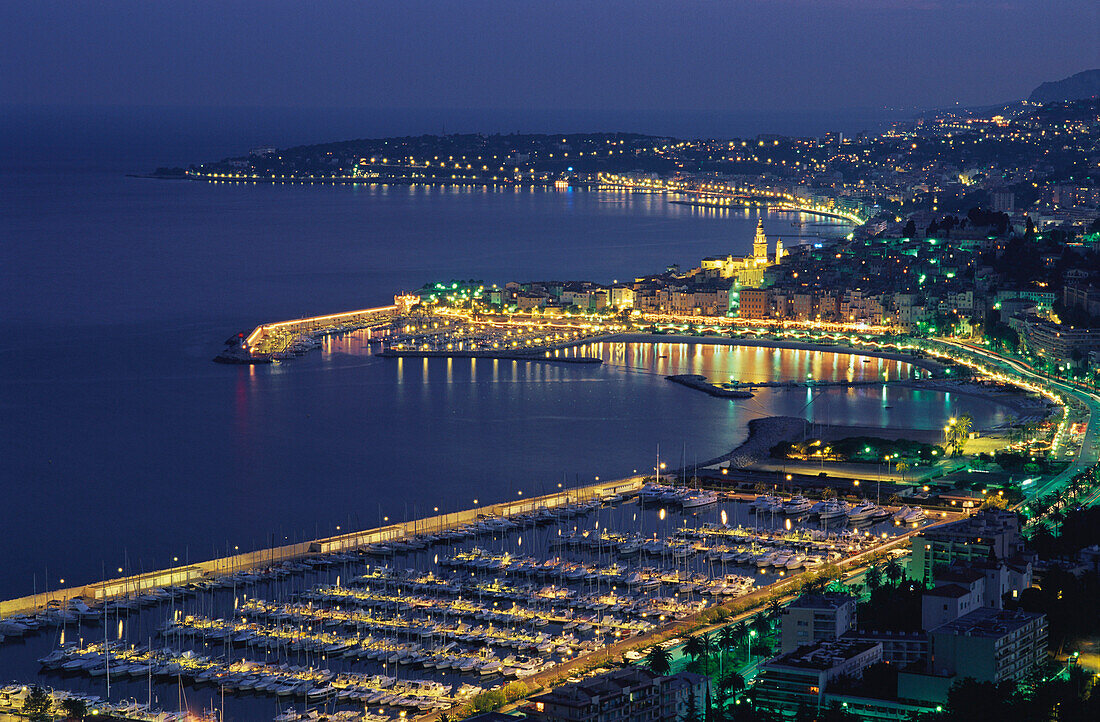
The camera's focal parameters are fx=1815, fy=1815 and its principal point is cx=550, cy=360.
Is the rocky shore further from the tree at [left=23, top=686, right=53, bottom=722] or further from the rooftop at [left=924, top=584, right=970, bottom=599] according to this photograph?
the tree at [left=23, top=686, right=53, bottom=722]

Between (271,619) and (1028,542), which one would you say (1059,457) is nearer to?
(1028,542)

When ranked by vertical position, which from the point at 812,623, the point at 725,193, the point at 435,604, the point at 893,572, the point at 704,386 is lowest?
the point at 435,604

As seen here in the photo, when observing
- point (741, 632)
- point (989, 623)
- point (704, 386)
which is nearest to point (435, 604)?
point (741, 632)

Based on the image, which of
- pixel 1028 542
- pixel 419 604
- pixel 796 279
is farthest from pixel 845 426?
pixel 796 279

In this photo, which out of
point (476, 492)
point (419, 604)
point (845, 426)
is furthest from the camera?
point (845, 426)

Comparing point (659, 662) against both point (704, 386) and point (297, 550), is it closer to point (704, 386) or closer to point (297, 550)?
point (297, 550)

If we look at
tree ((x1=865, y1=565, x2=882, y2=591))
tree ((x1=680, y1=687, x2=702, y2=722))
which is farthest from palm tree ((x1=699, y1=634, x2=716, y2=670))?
tree ((x1=865, y1=565, x2=882, y2=591))
